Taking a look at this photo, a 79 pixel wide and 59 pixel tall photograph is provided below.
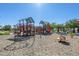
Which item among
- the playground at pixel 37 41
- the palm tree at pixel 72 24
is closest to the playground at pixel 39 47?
the playground at pixel 37 41

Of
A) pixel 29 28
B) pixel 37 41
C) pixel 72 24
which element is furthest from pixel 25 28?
pixel 72 24

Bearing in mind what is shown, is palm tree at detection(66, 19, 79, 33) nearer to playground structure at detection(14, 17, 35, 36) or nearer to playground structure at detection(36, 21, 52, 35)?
playground structure at detection(36, 21, 52, 35)

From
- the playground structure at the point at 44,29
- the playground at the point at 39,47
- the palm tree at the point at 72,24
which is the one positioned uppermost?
the palm tree at the point at 72,24

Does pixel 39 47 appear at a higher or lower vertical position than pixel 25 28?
lower

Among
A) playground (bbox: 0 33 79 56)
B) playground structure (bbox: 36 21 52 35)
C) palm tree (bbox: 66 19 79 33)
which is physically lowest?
playground (bbox: 0 33 79 56)

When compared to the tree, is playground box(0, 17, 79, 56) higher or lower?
A: lower

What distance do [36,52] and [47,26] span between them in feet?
1.30

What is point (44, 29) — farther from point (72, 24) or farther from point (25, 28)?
point (72, 24)

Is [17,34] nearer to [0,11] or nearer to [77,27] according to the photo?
[0,11]

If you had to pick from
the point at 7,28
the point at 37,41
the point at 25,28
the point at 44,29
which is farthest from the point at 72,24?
the point at 7,28

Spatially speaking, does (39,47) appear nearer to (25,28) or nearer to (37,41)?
(37,41)

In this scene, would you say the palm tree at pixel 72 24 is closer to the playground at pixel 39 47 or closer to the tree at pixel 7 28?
the playground at pixel 39 47

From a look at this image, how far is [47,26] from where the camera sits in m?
4.80

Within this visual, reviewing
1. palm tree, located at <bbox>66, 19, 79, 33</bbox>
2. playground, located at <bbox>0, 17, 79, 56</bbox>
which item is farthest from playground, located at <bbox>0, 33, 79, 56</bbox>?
palm tree, located at <bbox>66, 19, 79, 33</bbox>
